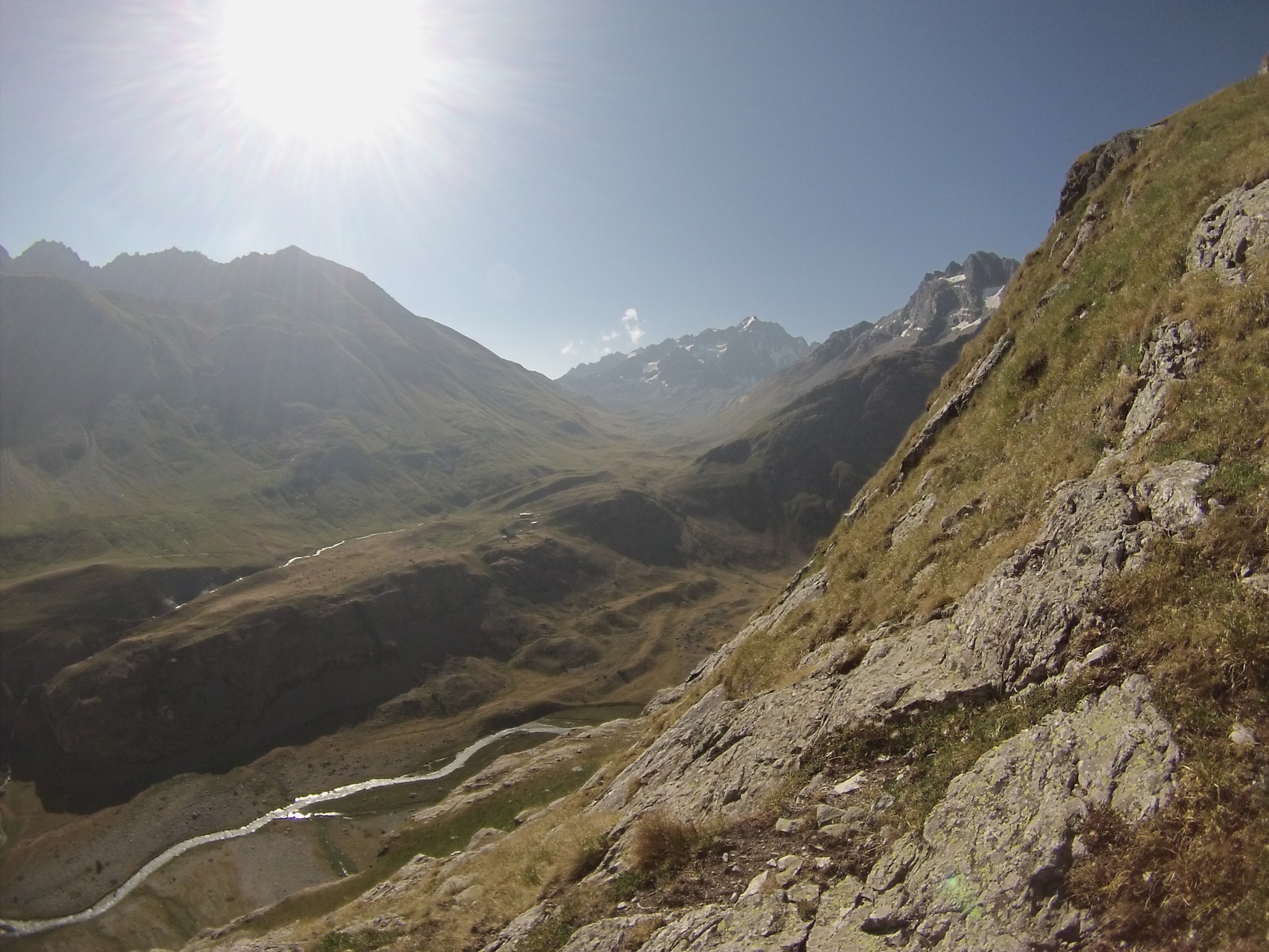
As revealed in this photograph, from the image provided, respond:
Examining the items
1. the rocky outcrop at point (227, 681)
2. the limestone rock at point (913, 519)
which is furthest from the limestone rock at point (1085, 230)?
the rocky outcrop at point (227, 681)

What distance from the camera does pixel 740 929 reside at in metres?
10.1

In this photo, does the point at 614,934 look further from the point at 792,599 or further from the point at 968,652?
the point at 792,599

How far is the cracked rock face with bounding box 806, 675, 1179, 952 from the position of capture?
781 cm

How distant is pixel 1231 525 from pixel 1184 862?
576 centimetres

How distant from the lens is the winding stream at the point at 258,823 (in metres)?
77.7

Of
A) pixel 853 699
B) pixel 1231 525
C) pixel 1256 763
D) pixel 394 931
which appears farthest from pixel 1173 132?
pixel 394 931

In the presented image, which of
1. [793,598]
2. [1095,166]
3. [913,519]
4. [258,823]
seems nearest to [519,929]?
[913,519]

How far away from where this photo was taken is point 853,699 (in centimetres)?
1459

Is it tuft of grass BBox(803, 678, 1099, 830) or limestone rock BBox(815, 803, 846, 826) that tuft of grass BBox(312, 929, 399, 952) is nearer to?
limestone rock BBox(815, 803, 846, 826)

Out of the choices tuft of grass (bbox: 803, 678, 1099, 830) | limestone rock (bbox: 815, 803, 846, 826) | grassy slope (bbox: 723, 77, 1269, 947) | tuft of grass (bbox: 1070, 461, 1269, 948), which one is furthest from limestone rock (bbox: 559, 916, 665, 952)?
tuft of grass (bbox: 1070, 461, 1269, 948)

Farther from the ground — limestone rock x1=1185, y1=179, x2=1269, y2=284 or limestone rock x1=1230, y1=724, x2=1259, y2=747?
limestone rock x1=1185, y1=179, x2=1269, y2=284

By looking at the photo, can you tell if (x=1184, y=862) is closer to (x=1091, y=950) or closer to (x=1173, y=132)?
(x=1091, y=950)

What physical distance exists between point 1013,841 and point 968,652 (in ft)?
15.7

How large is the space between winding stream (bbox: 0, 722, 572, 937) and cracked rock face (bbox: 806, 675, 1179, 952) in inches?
4244
